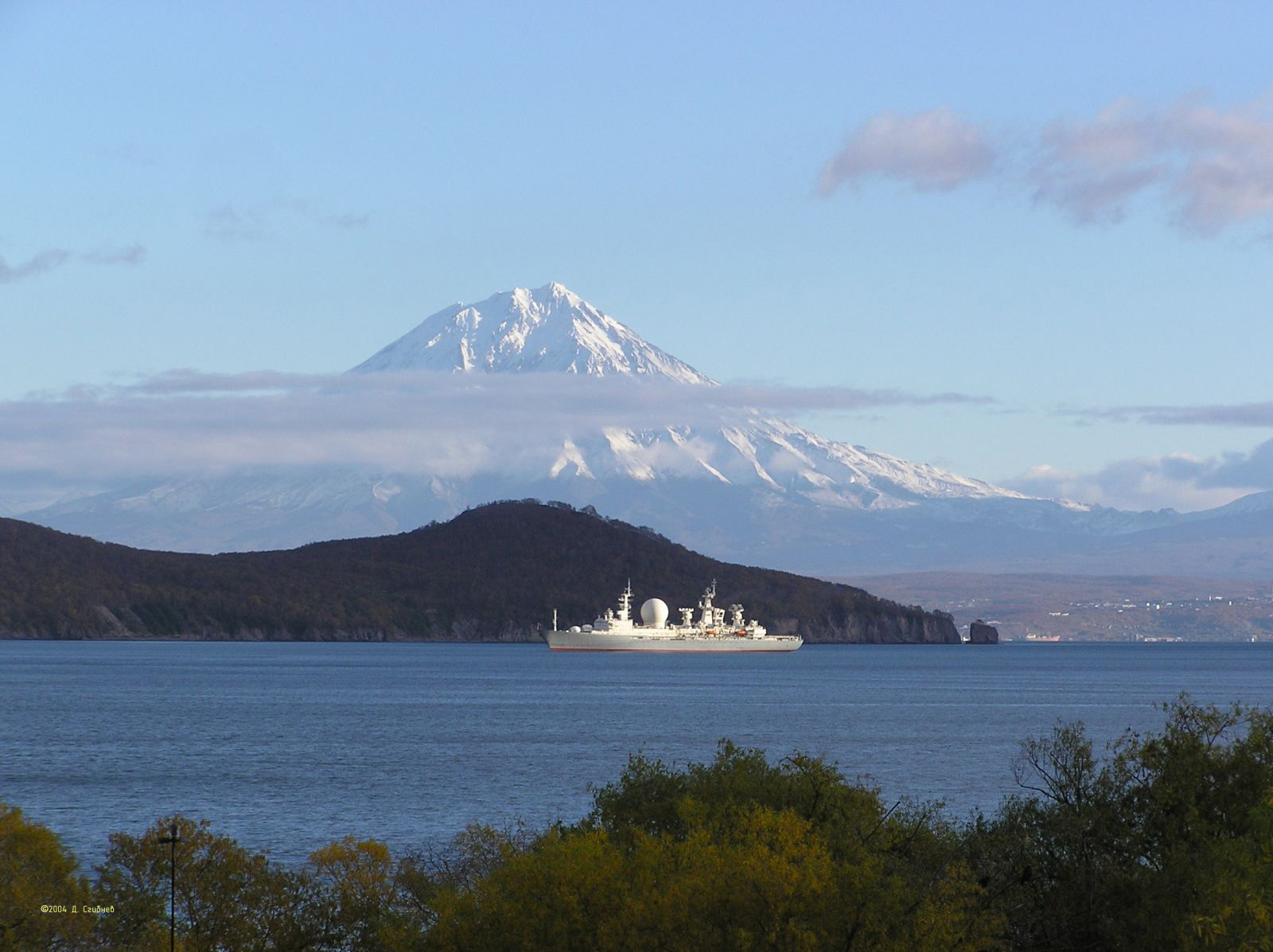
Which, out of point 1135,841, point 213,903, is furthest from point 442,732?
point 1135,841

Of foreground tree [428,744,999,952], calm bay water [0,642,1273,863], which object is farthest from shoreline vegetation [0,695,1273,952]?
calm bay water [0,642,1273,863]

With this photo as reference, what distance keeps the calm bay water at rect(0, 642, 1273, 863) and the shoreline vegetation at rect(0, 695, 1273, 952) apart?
573 inches

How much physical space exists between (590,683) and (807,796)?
10462 cm

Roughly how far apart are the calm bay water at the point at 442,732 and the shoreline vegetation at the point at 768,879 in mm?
14561

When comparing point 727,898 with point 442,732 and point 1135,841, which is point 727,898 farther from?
point 442,732

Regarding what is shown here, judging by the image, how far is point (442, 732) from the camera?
81875 millimetres

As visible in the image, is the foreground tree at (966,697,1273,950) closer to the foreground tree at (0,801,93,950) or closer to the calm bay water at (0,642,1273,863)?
the foreground tree at (0,801,93,950)

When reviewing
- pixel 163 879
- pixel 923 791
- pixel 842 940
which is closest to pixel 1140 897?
pixel 842 940

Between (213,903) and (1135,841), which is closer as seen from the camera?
(213,903)

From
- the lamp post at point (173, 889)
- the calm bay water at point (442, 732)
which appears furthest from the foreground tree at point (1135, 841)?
the calm bay water at point (442, 732)

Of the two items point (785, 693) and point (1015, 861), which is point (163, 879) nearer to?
point (1015, 861)

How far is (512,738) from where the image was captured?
78000mm

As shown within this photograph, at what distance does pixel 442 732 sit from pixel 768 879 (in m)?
60.5

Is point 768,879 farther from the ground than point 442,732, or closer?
farther from the ground
